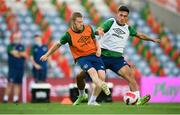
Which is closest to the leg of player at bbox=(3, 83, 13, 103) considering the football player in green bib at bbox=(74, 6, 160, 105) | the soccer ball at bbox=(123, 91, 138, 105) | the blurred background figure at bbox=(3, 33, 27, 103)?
the blurred background figure at bbox=(3, 33, 27, 103)

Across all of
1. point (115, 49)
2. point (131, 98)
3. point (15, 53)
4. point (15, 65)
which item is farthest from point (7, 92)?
point (131, 98)

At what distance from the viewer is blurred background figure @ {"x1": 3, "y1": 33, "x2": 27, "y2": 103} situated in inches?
728

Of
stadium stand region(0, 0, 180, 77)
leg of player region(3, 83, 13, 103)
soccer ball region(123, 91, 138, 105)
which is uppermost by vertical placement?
stadium stand region(0, 0, 180, 77)

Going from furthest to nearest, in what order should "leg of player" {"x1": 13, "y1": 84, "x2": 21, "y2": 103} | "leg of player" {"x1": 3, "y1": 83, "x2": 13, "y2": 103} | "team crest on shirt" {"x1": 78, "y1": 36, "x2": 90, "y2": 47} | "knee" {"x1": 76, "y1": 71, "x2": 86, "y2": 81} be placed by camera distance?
1. "leg of player" {"x1": 3, "y1": 83, "x2": 13, "y2": 103}
2. "leg of player" {"x1": 13, "y1": 84, "x2": 21, "y2": 103}
3. "knee" {"x1": 76, "y1": 71, "x2": 86, "y2": 81}
4. "team crest on shirt" {"x1": 78, "y1": 36, "x2": 90, "y2": 47}

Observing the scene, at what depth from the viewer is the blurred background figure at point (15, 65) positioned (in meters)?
18.5

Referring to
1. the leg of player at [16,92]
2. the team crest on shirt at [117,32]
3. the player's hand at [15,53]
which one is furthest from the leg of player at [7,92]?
the team crest on shirt at [117,32]

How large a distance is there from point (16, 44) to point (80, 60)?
17.9 feet

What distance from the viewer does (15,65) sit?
18672mm

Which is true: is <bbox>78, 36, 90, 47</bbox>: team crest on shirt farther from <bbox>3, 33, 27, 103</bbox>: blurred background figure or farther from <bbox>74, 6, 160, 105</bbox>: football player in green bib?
<bbox>3, 33, 27, 103</bbox>: blurred background figure

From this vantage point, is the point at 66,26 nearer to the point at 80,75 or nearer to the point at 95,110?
the point at 80,75

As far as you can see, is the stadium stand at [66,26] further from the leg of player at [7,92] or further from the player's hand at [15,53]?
the player's hand at [15,53]

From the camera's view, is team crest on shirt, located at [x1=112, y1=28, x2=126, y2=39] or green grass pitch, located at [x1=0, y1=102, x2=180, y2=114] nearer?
green grass pitch, located at [x1=0, y1=102, x2=180, y2=114]

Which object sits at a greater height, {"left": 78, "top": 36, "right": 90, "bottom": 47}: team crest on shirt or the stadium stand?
the stadium stand

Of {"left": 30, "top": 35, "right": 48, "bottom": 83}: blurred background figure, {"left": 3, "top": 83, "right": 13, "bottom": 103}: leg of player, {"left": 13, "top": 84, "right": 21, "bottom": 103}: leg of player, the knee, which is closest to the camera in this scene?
the knee
